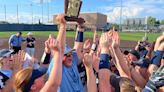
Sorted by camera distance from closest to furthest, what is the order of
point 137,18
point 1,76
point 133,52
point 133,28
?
point 1,76, point 133,52, point 133,28, point 137,18

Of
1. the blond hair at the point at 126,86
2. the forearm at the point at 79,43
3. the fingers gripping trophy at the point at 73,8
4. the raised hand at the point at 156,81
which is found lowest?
the blond hair at the point at 126,86

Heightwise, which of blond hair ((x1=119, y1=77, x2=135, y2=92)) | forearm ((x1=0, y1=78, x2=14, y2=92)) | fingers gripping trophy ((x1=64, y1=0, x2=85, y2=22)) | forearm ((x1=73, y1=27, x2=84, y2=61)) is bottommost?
forearm ((x1=0, y1=78, x2=14, y2=92))

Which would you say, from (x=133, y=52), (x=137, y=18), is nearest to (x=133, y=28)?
(x=137, y=18)

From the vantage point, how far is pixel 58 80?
3979mm

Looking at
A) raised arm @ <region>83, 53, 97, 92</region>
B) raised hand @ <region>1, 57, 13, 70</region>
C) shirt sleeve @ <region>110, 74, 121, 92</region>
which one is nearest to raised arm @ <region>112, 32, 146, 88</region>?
shirt sleeve @ <region>110, 74, 121, 92</region>

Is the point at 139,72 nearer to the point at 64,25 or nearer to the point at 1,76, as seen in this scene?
the point at 64,25

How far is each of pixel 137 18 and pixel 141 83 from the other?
81.0m

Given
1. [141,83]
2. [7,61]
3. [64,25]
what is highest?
[64,25]

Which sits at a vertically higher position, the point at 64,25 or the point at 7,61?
the point at 64,25

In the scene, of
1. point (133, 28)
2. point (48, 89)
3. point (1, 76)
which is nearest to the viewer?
point (48, 89)

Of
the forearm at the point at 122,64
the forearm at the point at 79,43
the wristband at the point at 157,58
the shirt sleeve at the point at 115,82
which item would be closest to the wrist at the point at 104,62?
the shirt sleeve at the point at 115,82

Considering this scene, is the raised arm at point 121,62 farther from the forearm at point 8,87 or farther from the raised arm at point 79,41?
the forearm at point 8,87

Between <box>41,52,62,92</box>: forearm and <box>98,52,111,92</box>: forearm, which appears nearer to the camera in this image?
<box>41,52,62,92</box>: forearm

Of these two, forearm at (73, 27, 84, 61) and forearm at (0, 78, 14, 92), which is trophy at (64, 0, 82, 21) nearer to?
forearm at (73, 27, 84, 61)
